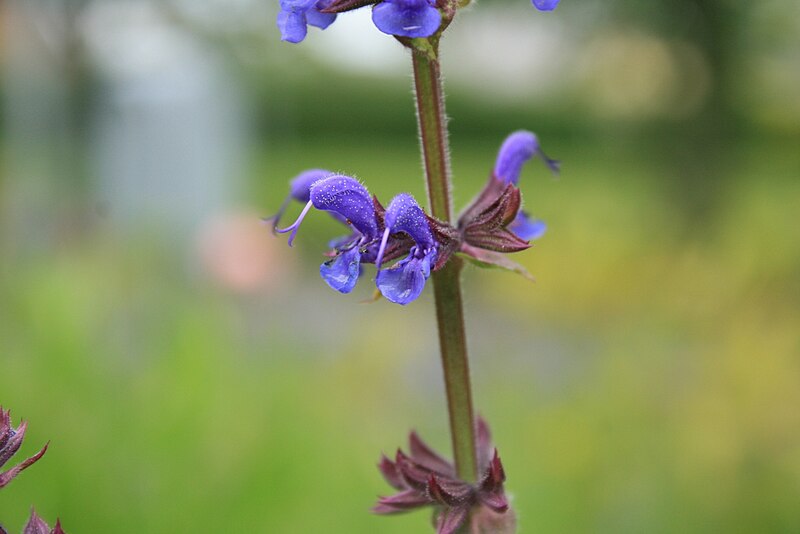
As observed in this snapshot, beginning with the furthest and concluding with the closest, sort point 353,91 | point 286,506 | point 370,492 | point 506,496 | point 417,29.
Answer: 1. point 353,91
2. point 370,492
3. point 286,506
4. point 506,496
5. point 417,29

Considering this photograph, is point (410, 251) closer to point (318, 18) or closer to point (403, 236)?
point (403, 236)

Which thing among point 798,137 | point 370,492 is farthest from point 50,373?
point 798,137

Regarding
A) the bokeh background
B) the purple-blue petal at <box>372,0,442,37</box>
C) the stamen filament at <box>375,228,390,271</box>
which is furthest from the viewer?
the bokeh background

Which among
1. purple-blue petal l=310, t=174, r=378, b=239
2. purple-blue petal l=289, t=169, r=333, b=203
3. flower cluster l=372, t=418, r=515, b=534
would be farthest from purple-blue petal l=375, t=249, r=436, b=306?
purple-blue petal l=289, t=169, r=333, b=203

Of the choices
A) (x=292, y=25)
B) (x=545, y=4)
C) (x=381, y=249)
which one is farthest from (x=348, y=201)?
(x=545, y=4)

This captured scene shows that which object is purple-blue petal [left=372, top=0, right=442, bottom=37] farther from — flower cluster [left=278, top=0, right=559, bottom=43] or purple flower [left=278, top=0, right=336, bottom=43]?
purple flower [left=278, top=0, right=336, bottom=43]

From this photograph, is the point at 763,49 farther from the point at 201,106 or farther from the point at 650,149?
the point at 201,106
